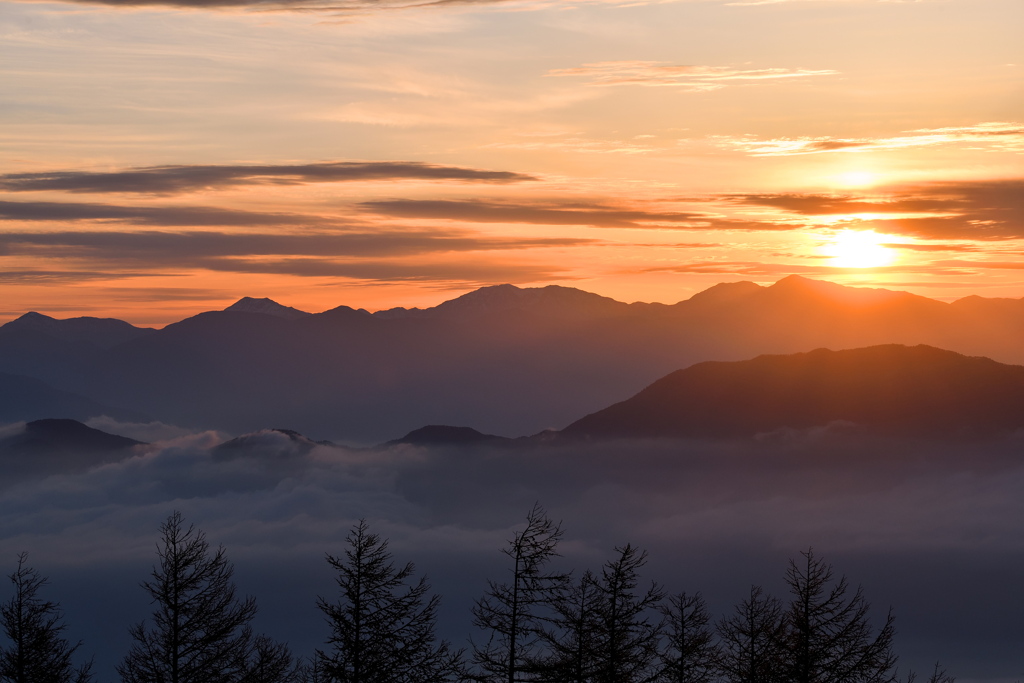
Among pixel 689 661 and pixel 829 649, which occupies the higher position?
pixel 829 649

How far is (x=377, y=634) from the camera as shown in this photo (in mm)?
32062

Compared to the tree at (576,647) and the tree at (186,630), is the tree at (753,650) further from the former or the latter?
the tree at (186,630)

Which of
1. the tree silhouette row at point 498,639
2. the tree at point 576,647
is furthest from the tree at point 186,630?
the tree at point 576,647

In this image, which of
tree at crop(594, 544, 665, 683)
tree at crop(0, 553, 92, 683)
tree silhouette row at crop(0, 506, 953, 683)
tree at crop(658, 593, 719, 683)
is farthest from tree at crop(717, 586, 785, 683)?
tree at crop(0, 553, 92, 683)

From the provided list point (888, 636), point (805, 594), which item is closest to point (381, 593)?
point (805, 594)

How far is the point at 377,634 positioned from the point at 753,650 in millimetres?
13475

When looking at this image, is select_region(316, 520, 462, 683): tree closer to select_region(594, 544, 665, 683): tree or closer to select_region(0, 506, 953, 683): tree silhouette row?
select_region(0, 506, 953, 683): tree silhouette row

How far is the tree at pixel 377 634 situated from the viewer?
31.8 metres

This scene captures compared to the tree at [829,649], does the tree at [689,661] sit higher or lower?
lower

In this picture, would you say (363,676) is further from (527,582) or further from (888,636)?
(888,636)

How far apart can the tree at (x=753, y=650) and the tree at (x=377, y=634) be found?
9.71 m

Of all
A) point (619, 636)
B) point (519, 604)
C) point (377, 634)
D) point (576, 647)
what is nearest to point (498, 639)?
point (519, 604)

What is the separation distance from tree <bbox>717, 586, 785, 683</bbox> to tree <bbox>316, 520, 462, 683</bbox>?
9.71 metres

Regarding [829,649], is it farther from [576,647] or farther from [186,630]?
[186,630]
